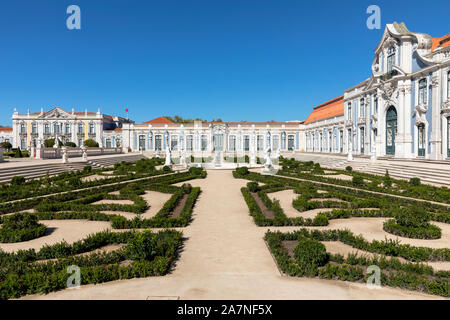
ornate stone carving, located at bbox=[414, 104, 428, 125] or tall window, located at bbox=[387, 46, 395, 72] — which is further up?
tall window, located at bbox=[387, 46, 395, 72]

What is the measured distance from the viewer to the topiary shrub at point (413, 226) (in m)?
7.29

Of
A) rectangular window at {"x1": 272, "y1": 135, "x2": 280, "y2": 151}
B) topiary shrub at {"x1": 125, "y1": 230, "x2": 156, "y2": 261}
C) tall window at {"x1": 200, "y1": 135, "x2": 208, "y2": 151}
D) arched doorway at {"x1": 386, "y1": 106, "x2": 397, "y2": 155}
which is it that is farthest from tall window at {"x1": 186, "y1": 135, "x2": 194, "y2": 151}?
topiary shrub at {"x1": 125, "y1": 230, "x2": 156, "y2": 261}

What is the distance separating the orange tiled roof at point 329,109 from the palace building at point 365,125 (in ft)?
0.68

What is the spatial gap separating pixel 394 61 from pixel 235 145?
110 feet

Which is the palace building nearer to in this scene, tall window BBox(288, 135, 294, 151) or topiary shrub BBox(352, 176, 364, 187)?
tall window BBox(288, 135, 294, 151)

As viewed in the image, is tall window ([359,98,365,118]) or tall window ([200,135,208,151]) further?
tall window ([200,135,208,151])

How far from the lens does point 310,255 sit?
213 inches

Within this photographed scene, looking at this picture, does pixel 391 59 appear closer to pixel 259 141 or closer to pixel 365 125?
pixel 365 125

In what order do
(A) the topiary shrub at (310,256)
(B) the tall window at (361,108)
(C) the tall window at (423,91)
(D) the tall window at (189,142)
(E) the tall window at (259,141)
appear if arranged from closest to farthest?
(A) the topiary shrub at (310,256), (C) the tall window at (423,91), (B) the tall window at (361,108), (D) the tall window at (189,142), (E) the tall window at (259,141)

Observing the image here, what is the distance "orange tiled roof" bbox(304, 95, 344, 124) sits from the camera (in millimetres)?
42641

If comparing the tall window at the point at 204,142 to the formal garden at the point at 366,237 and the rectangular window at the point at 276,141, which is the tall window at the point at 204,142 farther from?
the formal garden at the point at 366,237

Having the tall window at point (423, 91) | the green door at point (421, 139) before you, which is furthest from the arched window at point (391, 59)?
the green door at point (421, 139)

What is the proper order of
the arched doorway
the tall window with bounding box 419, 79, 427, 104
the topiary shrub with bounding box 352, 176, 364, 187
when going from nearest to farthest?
1. the topiary shrub with bounding box 352, 176, 364, 187
2. the tall window with bounding box 419, 79, 427, 104
3. the arched doorway

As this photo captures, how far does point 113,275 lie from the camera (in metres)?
5.03
